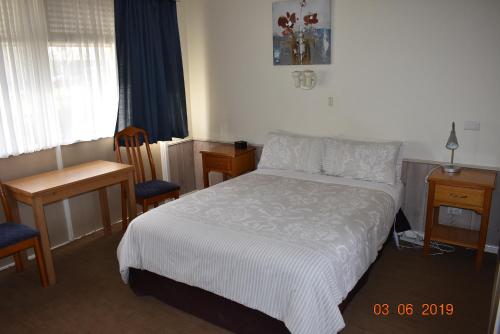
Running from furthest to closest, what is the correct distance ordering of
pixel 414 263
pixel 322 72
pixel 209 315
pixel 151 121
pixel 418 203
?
pixel 151 121 → pixel 322 72 → pixel 418 203 → pixel 414 263 → pixel 209 315

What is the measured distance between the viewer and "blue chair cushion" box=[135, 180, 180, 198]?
380cm

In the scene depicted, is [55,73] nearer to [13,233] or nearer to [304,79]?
[13,233]

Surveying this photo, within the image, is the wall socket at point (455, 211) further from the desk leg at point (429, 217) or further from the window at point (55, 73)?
the window at point (55, 73)

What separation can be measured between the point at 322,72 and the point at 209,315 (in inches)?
98.9

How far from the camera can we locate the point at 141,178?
164 inches

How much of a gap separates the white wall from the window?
1.23 meters

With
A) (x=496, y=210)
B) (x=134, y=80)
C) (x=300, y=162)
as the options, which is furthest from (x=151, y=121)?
(x=496, y=210)

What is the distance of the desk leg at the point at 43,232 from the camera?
117 inches

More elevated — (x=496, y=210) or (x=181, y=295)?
(x=496, y=210)

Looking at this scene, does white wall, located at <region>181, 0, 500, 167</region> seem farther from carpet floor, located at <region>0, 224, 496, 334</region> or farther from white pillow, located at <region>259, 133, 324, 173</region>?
carpet floor, located at <region>0, 224, 496, 334</region>

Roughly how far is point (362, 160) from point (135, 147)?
227 cm

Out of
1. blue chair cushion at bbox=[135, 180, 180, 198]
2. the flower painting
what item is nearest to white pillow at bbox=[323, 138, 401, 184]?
the flower painting

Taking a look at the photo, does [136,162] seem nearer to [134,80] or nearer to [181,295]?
[134,80]

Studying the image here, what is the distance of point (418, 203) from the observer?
363 centimetres
